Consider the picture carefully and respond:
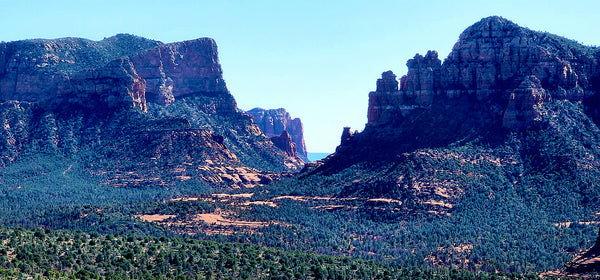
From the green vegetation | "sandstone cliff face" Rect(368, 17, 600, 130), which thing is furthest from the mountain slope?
the green vegetation

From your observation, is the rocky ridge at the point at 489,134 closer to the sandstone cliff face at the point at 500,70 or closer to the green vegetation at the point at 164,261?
the sandstone cliff face at the point at 500,70

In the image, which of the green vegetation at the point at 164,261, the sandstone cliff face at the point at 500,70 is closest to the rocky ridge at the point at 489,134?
the sandstone cliff face at the point at 500,70

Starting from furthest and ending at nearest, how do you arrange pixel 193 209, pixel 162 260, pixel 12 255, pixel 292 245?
pixel 193 209 < pixel 292 245 < pixel 162 260 < pixel 12 255

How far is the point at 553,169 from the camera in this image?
557 ft

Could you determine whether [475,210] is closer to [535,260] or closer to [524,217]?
[524,217]

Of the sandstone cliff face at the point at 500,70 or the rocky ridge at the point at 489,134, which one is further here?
the sandstone cliff face at the point at 500,70

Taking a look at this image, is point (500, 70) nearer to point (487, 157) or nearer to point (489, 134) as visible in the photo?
point (489, 134)

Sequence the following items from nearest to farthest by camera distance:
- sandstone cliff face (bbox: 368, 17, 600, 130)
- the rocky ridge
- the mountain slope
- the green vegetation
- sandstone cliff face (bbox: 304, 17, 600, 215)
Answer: the green vegetation → the mountain slope → the rocky ridge → sandstone cliff face (bbox: 304, 17, 600, 215) → sandstone cliff face (bbox: 368, 17, 600, 130)

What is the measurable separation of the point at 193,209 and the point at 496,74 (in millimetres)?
66190

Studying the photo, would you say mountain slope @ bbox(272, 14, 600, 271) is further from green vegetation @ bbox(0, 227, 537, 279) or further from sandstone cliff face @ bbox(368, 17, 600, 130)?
green vegetation @ bbox(0, 227, 537, 279)

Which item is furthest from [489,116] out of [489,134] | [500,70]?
[500,70]

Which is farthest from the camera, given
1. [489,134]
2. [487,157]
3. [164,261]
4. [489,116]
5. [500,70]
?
[500,70]

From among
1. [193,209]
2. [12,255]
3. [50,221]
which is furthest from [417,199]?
[12,255]

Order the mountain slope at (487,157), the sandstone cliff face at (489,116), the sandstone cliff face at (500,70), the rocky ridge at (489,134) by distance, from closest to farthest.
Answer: the mountain slope at (487,157) < the rocky ridge at (489,134) < the sandstone cliff face at (489,116) < the sandstone cliff face at (500,70)
